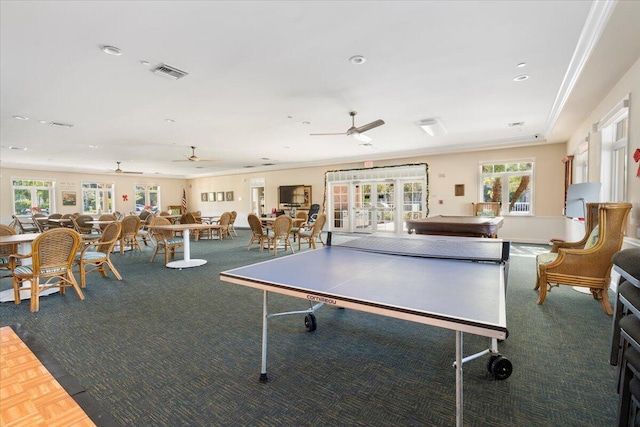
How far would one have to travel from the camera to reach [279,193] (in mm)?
12891

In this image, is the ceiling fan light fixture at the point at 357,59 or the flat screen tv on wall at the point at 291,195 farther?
the flat screen tv on wall at the point at 291,195

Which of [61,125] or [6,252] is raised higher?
[61,125]

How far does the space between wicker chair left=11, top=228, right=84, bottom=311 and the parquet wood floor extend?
3.19 meters

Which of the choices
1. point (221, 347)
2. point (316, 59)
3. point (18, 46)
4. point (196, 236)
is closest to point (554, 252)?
point (316, 59)

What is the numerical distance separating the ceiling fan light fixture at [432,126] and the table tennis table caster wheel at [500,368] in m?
4.91

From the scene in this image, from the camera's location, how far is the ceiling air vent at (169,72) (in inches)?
137

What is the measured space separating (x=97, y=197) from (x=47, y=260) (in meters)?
12.3

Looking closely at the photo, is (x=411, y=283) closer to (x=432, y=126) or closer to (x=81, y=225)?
(x=432, y=126)

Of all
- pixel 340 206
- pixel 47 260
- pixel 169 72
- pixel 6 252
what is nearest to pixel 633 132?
pixel 169 72

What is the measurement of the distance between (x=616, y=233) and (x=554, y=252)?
1049 millimetres

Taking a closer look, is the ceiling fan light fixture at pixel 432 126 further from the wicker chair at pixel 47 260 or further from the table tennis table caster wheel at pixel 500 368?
the wicker chair at pixel 47 260

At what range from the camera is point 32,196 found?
11.7 metres

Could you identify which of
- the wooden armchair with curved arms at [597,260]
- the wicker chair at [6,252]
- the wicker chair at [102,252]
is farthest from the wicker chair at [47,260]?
the wooden armchair with curved arms at [597,260]

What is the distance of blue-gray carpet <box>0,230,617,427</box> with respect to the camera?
1681mm
